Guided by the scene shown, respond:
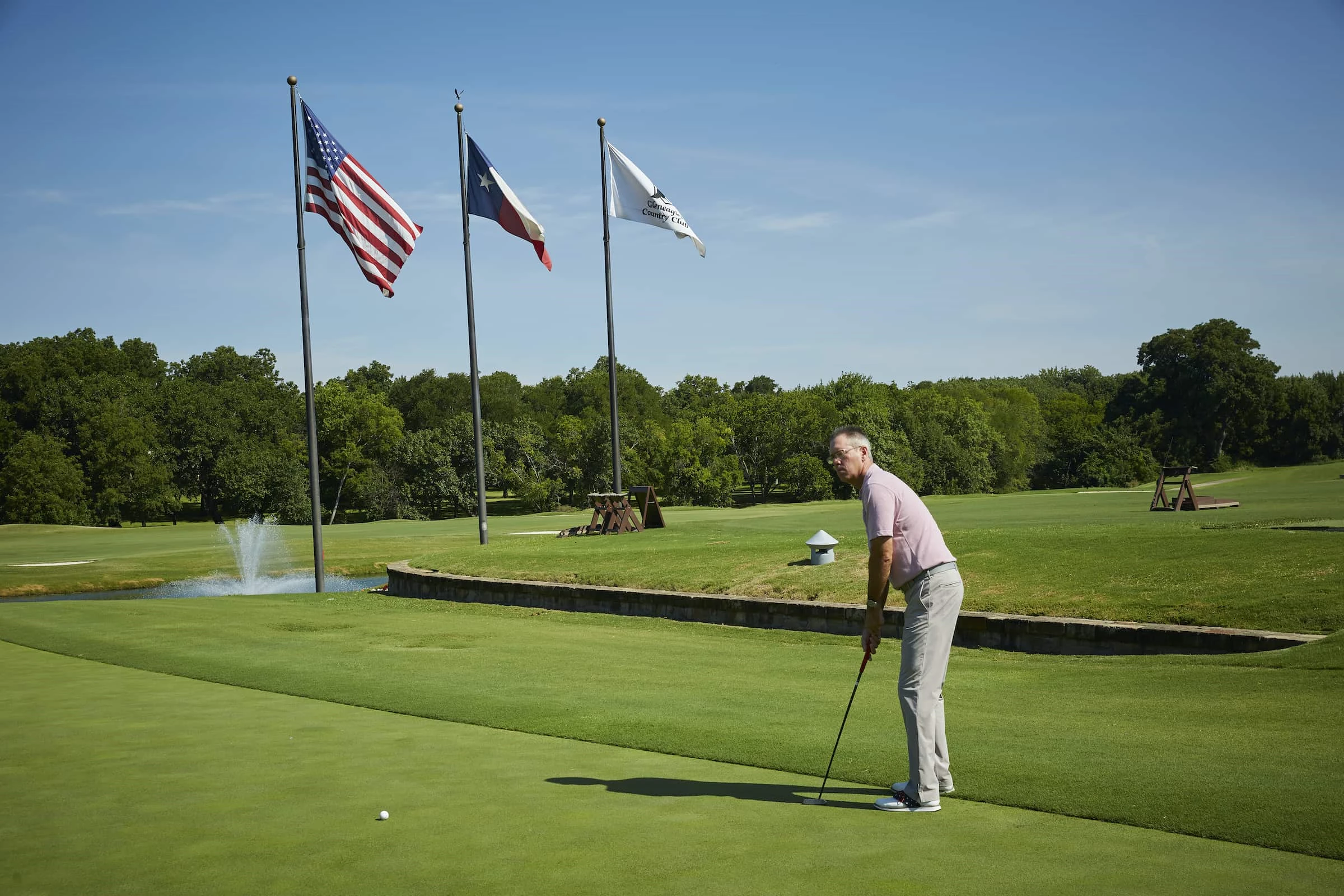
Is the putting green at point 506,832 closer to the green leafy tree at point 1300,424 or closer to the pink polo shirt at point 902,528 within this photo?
the pink polo shirt at point 902,528

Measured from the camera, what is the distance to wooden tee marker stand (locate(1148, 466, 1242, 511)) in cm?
2880

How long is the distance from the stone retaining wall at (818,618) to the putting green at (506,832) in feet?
22.1

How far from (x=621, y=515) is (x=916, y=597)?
23.8 m

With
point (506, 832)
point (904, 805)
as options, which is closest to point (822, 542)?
point (904, 805)

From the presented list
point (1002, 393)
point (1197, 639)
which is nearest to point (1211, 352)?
point (1002, 393)

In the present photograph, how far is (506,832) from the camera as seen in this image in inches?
210

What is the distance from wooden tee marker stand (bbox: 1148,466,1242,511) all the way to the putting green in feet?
83.0

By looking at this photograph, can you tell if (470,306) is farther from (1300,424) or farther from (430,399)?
(430,399)

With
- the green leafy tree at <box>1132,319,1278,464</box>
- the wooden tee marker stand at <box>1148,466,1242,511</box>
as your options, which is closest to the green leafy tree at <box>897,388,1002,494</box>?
the green leafy tree at <box>1132,319,1278,464</box>

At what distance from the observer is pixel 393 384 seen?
115m

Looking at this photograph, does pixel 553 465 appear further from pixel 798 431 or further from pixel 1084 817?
pixel 1084 817

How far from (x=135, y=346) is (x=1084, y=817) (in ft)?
382

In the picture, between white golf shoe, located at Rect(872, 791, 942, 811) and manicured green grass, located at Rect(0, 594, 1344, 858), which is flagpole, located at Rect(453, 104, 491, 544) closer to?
manicured green grass, located at Rect(0, 594, 1344, 858)

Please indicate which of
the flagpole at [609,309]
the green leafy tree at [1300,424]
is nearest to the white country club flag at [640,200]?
the flagpole at [609,309]
